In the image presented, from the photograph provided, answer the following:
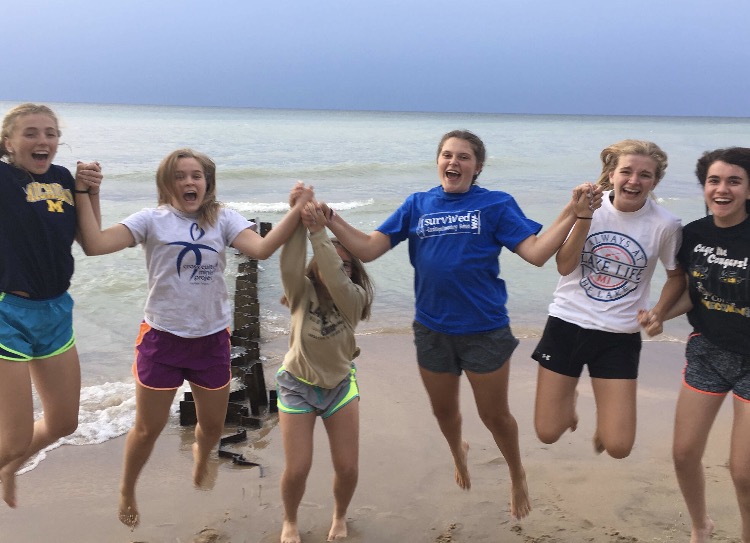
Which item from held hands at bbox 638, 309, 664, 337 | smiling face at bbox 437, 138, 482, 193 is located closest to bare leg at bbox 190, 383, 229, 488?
smiling face at bbox 437, 138, 482, 193

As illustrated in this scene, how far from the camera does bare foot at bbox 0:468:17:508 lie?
455 cm

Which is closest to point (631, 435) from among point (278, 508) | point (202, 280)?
point (278, 508)

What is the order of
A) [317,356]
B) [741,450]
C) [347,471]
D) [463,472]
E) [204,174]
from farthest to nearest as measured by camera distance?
1. [463,472]
2. [204,174]
3. [347,471]
4. [317,356]
5. [741,450]

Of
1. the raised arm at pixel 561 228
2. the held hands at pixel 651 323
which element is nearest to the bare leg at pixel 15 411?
the raised arm at pixel 561 228

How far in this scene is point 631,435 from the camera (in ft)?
14.7

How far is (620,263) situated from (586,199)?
58cm

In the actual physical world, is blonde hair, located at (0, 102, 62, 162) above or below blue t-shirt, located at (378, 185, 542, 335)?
above

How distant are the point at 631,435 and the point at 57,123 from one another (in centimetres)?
394

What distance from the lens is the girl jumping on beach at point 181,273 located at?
13.9ft

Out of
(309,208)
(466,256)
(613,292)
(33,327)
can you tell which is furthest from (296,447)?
(613,292)

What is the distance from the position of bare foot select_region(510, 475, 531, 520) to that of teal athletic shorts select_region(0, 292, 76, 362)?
2.95 m

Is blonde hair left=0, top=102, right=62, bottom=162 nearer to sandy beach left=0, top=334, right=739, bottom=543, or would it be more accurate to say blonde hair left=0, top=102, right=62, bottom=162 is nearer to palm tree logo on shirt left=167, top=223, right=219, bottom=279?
palm tree logo on shirt left=167, top=223, right=219, bottom=279

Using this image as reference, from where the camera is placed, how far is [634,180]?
14.4ft

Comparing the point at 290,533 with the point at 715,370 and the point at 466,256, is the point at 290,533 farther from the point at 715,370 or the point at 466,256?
the point at 715,370
